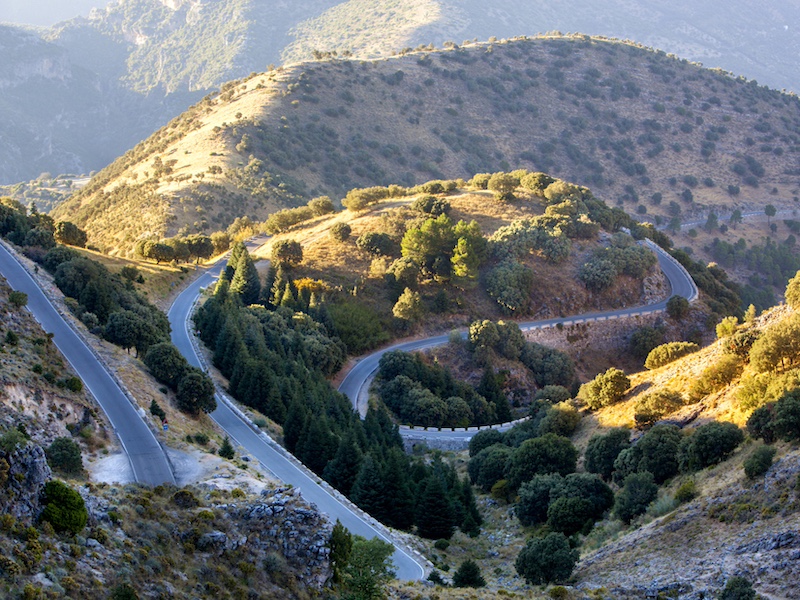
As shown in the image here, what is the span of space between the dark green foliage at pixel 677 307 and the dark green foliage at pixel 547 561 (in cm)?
5479

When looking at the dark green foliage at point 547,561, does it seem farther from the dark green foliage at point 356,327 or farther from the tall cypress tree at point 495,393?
the dark green foliage at point 356,327

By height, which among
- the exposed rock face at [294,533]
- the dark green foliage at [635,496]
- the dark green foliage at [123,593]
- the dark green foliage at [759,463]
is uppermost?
the dark green foliage at [123,593]

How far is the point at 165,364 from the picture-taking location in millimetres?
41625

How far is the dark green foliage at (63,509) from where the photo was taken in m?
21.3

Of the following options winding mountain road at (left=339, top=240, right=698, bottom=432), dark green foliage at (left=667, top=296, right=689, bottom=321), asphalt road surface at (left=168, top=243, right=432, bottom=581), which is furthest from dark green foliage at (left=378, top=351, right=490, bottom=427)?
dark green foliage at (left=667, top=296, right=689, bottom=321)

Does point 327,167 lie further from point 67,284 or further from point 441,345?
point 67,284

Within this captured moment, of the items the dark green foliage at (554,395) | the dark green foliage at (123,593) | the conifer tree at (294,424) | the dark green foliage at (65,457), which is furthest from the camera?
the dark green foliage at (554,395)

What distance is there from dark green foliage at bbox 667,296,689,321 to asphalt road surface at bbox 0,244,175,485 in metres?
57.8

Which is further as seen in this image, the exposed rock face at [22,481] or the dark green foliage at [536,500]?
the dark green foliage at [536,500]

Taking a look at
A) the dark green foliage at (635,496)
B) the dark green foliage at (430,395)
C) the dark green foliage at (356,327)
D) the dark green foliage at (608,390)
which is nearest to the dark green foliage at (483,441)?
the dark green foliage at (608,390)

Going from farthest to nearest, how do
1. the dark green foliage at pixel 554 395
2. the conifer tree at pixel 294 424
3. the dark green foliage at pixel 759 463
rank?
1. the dark green foliage at pixel 554 395
2. the conifer tree at pixel 294 424
3. the dark green foliage at pixel 759 463

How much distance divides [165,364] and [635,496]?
22.5 m

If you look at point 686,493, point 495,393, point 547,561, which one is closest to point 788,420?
point 686,493

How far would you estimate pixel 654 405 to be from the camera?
4491cm
